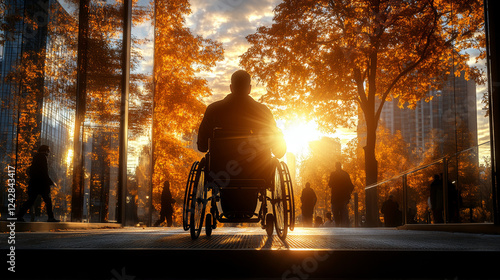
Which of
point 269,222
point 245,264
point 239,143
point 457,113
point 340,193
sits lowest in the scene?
point 245,264

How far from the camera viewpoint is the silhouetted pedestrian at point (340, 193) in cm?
1479

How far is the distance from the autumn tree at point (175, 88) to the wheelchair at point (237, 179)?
15392 mm

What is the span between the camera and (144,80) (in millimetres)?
15453

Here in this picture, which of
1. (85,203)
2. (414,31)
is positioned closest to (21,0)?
(85,203)

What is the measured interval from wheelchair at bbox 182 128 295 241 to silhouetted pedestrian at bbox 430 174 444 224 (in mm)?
4347

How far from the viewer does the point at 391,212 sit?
15148 mm

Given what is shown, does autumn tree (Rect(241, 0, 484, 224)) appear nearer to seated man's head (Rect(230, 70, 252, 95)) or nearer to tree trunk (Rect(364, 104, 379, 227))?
tree trunk (Rect(364, 104, 379, 227))

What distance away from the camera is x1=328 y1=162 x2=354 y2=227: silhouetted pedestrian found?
14789mm

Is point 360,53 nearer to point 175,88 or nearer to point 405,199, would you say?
point 405,199

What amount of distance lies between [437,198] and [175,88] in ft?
45.1

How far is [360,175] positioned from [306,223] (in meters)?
24.5

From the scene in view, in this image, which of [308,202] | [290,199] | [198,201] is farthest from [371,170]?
[198,201]

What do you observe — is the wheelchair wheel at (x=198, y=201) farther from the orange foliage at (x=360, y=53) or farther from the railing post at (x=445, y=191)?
the orange foliage at (x=360, y=53)

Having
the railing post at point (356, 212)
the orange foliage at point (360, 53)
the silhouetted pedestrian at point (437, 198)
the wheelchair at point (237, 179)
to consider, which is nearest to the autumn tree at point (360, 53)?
the orange foliage at point (360, 53)
